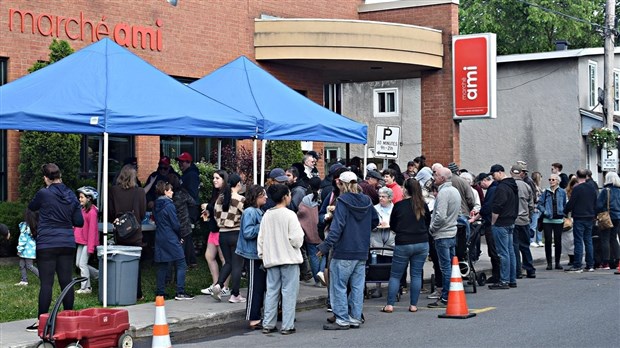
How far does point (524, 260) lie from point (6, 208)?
365 inches

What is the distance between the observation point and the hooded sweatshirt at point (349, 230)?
38.4ft

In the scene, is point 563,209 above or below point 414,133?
below

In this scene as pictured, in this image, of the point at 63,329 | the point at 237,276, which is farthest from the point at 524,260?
the point at 63,329

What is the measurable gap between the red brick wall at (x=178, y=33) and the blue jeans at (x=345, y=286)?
334 inches

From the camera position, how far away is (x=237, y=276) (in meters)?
13.3

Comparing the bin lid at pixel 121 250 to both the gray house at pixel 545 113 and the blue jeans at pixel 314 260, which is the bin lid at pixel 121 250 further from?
the gray house at pixel 545 113

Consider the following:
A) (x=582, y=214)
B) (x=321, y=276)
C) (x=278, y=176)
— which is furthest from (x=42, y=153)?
(x=582, y=214)

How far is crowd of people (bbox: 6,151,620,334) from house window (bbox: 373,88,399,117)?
74.4 feet

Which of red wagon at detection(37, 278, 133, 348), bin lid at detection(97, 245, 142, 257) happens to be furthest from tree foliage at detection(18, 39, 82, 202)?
red wagon at detection(37, 278, 133, 348)

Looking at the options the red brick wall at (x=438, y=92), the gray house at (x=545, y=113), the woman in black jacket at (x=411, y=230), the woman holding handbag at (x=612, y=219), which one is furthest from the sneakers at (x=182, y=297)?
the gray house at (x=545, y=113)

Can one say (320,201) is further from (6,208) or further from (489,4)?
(489,4)

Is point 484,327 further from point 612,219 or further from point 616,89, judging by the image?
point 616,89

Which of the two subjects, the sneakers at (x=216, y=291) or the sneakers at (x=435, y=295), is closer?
the sneakers at (x=216, y=291)

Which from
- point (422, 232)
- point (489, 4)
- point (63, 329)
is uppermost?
point (489, 4)
